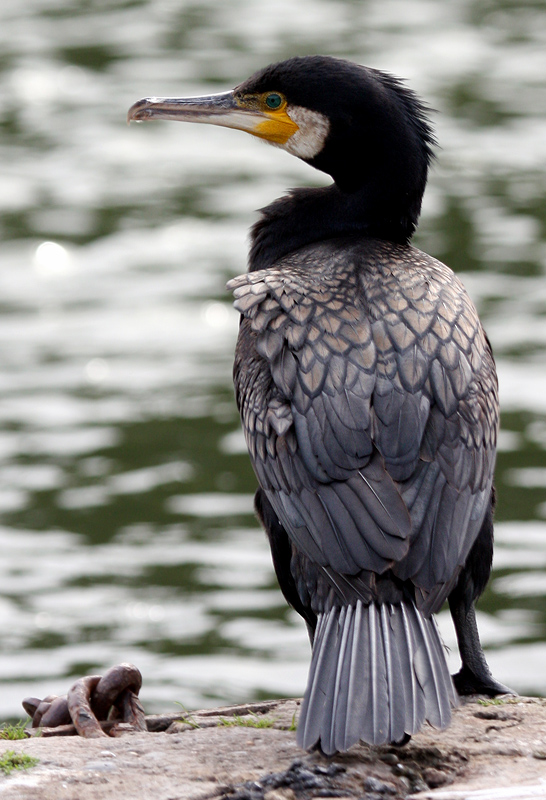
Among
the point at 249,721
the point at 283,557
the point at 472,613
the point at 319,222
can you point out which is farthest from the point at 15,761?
the point at 319,222

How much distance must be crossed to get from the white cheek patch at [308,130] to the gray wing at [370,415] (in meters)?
0.77

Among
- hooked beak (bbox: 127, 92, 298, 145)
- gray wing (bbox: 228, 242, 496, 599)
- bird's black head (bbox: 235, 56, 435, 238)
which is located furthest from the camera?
hooked beak (bbox: 127, 92, 298, 145)

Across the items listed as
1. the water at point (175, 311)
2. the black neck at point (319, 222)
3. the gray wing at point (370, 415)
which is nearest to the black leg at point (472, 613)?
the gray wing at point (370, 415)

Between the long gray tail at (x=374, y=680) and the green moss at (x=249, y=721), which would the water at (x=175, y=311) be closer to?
the green moss at (x=249, y=721)

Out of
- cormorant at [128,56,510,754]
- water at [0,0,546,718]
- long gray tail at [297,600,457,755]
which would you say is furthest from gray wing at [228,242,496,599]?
water at [0,0,546,718]

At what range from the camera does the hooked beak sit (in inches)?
237

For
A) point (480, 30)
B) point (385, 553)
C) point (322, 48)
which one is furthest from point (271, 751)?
point (480, 30)

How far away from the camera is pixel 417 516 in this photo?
438 centimetres

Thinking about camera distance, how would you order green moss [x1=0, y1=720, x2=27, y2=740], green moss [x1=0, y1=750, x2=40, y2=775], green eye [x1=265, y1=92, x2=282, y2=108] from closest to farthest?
green moss [x1=0, y1=750, x2=40, y2=775] < green moss [x1=0, y1=720, x2=27, y2=740] < green eye [x1=265, y1=92, x2=282, y2=108]

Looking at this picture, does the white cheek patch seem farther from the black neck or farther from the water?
the water

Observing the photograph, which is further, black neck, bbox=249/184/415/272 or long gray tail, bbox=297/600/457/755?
black neck, bbox=249/184/415/272

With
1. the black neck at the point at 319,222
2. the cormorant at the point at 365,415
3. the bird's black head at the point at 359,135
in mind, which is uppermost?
the bird's black head at the point at 359,135

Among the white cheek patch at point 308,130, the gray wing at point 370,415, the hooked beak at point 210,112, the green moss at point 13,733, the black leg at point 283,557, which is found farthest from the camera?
the hooked beak at point 210,112

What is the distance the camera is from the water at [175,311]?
8.96 meters
